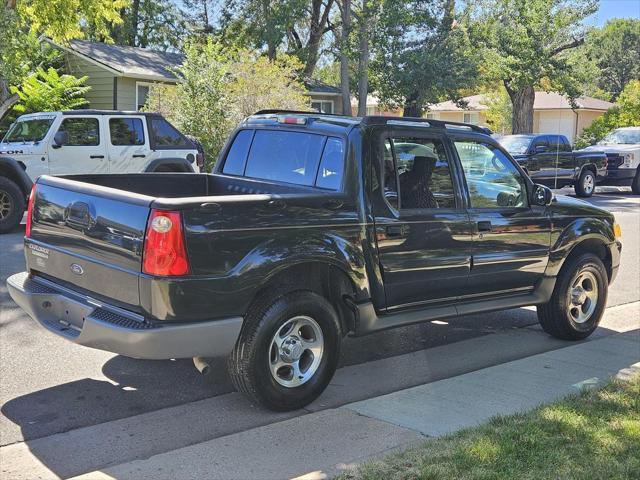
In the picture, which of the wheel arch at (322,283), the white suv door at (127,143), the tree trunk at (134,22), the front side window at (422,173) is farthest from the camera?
the tree trunk at (134,22)

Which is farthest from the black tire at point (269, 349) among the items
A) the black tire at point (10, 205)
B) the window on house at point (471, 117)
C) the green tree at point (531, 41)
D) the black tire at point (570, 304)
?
the window on house at point (471, 117)

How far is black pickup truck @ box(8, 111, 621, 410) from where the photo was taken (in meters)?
4.43

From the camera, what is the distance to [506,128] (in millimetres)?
44656

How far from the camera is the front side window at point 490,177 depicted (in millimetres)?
6176

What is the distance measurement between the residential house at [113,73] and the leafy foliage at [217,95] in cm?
501

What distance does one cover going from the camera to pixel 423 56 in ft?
102

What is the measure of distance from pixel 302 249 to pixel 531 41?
27.3 metres

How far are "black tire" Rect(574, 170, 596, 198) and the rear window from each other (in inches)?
682

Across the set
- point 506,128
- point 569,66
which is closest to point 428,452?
point 569,66

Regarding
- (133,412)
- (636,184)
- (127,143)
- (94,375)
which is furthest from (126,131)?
Result: (636,184)

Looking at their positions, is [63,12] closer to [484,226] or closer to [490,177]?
[490,177]

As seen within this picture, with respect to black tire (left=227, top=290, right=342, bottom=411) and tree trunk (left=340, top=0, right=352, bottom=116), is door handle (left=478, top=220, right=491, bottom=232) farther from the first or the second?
tree trunk (left=340, top=0, right=352, bottom=116)

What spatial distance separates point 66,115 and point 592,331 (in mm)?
9697

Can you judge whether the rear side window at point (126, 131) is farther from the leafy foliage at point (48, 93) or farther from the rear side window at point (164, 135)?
the leafy foliage at point (48, 93)
